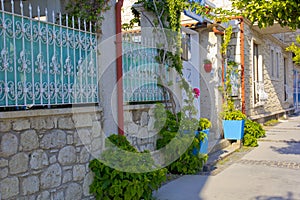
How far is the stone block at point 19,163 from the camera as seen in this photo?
3270mm

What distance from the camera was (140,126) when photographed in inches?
215

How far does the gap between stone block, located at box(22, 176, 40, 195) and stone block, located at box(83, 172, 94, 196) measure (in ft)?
2.43

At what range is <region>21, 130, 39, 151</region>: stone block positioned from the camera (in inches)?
133

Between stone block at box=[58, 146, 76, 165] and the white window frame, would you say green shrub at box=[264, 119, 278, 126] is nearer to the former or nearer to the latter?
the white window frame

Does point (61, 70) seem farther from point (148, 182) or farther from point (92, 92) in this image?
point (148, 182)

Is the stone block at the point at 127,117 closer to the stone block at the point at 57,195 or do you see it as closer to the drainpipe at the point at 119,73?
the drainpipe at the point at 119,73

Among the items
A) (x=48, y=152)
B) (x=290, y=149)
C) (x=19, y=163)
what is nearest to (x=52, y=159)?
(x=48, y=152)

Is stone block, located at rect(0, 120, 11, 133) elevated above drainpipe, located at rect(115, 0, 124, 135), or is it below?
below

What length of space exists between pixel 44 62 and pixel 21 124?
752 millimetres

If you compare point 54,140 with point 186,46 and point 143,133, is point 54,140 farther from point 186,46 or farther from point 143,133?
point 186,46

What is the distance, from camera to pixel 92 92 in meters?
4.41

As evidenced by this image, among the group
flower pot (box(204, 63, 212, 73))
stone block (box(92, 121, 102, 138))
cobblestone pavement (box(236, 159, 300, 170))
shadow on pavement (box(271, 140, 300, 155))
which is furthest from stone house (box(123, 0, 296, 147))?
stone block (box(92, 121, 102, 138))

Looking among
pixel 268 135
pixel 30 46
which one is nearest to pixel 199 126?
pixel 30 46

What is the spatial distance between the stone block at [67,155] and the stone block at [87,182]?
328 mm
